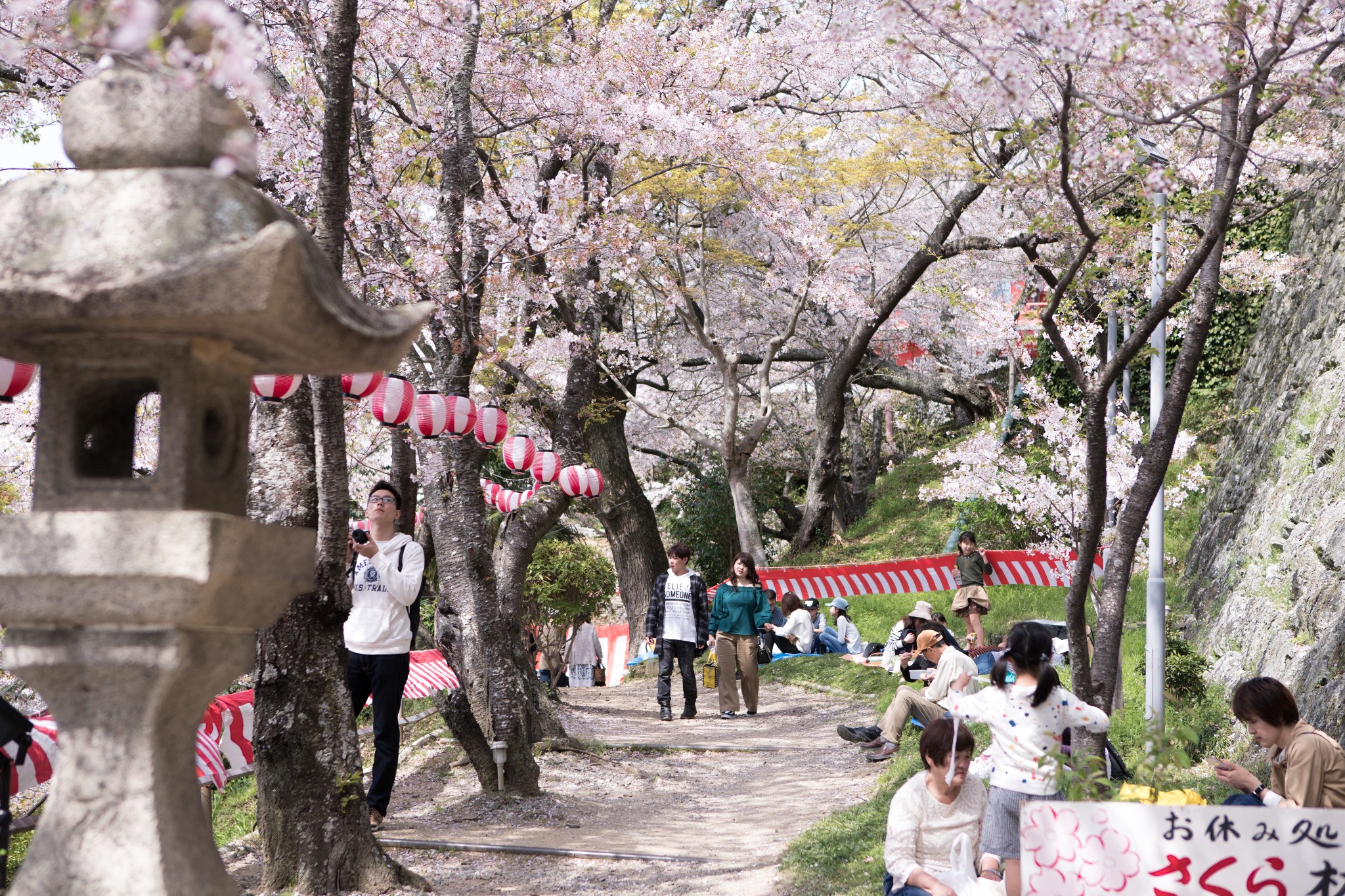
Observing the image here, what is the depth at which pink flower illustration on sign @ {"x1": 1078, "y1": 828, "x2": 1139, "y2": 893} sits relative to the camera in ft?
12.3

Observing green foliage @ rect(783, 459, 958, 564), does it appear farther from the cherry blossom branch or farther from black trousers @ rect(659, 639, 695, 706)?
black trousers @ rect(659, 639, 695, 706)

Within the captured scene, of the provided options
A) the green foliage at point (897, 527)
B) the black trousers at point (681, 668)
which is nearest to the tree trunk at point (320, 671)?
the black trousers at point (681, 668)

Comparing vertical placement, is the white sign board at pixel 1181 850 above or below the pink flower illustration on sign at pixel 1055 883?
above

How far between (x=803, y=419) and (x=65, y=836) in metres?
26.8

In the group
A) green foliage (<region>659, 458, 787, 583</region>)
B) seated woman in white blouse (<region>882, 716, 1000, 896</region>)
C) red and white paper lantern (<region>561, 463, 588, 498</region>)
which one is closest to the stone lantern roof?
seated woman in white blouse (<region>882, 716, 1000, 896</region>)

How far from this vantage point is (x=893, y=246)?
21.5 meters

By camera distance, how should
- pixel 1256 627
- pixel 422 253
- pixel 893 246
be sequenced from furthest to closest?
1. pixel 893 246
2. pixel 1256 627
3. pixel 422 253

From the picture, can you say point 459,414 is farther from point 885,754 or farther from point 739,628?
point 739,628

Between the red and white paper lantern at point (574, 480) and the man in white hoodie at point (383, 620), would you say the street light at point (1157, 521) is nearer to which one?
the man in white hoodie at point (383, 620)

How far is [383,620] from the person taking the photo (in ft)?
21.3

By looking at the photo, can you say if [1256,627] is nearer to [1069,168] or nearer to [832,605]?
[1069,168]

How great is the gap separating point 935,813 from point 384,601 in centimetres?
334

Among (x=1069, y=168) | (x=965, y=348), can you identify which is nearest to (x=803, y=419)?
(x=965, y=348)

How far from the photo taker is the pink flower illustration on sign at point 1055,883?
3805mm
